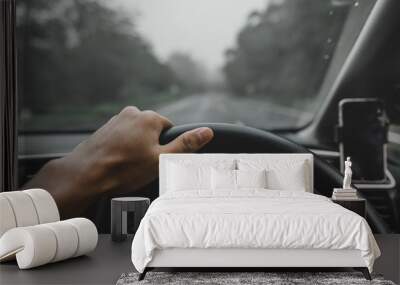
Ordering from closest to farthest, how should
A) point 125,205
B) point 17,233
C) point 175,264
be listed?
point 175,264
point 17,233
point 125,205

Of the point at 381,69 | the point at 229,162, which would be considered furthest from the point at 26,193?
the point at 381,69

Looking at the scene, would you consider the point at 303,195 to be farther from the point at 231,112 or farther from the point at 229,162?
the point at 231,112

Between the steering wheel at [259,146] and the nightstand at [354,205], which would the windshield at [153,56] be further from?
the nightstand at [354,205]

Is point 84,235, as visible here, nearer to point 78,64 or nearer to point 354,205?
point 78,64

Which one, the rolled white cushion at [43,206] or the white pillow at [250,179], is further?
the white pillow at [250,179]

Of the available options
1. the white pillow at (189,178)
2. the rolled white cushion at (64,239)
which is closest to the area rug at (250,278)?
the rolled white cushion at (64,239)

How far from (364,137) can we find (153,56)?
254 centimetres

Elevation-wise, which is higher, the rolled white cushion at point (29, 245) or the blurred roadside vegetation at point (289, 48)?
the blurred roadside vegetation at point (289, 48)

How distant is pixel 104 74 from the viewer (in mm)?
7410

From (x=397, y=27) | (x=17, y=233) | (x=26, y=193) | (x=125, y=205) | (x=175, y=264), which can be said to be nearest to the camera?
(x=175, y=264)

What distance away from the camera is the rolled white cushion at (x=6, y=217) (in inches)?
218

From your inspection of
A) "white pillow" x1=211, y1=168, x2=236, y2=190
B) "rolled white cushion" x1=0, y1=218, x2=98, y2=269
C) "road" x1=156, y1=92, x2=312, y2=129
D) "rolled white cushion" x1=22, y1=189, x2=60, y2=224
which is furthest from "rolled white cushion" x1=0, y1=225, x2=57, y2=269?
"road" x1=156, y1=92, x2=312, y2=129

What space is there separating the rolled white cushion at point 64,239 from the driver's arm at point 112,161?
1.67m

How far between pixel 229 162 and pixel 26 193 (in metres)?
2.16
